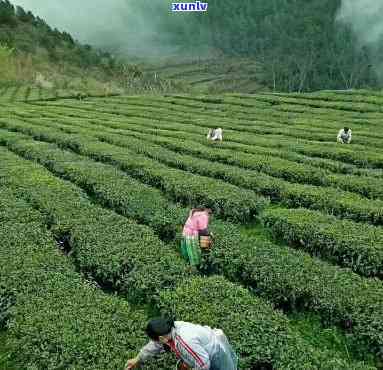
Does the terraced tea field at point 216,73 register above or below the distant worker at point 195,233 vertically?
above

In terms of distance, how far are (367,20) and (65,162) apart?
138262mm

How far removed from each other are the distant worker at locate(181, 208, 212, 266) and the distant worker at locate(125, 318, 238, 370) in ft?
14.6

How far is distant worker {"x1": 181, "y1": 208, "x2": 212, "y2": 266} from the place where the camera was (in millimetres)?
10438

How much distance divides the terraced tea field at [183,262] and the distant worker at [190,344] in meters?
1.45

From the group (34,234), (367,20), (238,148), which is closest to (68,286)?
(34,234)

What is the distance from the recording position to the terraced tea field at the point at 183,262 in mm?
7867

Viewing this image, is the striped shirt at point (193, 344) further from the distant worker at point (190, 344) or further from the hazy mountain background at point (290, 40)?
the hazy mountain background at point (290, 40)

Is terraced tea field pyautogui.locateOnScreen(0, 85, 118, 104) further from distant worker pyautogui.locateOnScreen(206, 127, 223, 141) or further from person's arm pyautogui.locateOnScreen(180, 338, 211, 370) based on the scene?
person's arm pyautogui.locateOnScreen(180, 338, 211, 370)

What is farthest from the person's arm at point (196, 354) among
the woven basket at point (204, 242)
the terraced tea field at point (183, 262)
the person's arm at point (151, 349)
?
the woven basket at point (204, 242)

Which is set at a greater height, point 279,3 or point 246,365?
point 279,3

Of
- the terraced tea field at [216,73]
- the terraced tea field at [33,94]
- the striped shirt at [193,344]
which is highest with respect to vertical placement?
the terraced tea field at [216,73]

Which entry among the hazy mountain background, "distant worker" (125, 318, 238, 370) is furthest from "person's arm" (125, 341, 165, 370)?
the hazy mountain background

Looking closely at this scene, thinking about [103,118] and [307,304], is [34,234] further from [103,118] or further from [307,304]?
[103,118]

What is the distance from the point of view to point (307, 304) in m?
9.41
